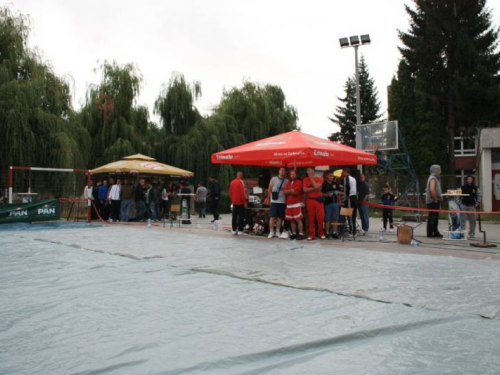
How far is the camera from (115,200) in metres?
18.6

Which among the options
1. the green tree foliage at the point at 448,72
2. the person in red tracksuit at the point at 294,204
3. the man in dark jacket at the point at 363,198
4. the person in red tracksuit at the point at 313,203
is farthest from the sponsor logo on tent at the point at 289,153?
the green tree foliage at the point at 448,72

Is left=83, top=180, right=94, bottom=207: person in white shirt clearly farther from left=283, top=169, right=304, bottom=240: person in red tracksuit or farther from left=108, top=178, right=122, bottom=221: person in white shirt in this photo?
left=283, top=169, right=304, bottom=240: person in red tracksuit

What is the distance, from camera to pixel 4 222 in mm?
15734

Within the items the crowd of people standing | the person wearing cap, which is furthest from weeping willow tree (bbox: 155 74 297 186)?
the person wearing cap

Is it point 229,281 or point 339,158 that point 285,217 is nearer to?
point 339,158

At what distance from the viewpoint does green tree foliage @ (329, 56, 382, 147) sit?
51.1 metres

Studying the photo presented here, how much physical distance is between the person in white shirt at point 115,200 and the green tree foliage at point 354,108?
117 ft

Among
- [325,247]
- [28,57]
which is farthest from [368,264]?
[28,57]

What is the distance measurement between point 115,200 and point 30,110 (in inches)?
194

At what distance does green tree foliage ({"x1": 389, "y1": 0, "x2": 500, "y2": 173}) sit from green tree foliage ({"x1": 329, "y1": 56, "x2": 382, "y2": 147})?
12804mm

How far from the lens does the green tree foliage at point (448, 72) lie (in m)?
33.4

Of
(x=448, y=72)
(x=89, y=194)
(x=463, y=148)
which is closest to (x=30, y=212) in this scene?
(x=89, y=194)

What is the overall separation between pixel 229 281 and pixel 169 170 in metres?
14.7

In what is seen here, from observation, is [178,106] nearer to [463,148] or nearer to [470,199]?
[470,199]
